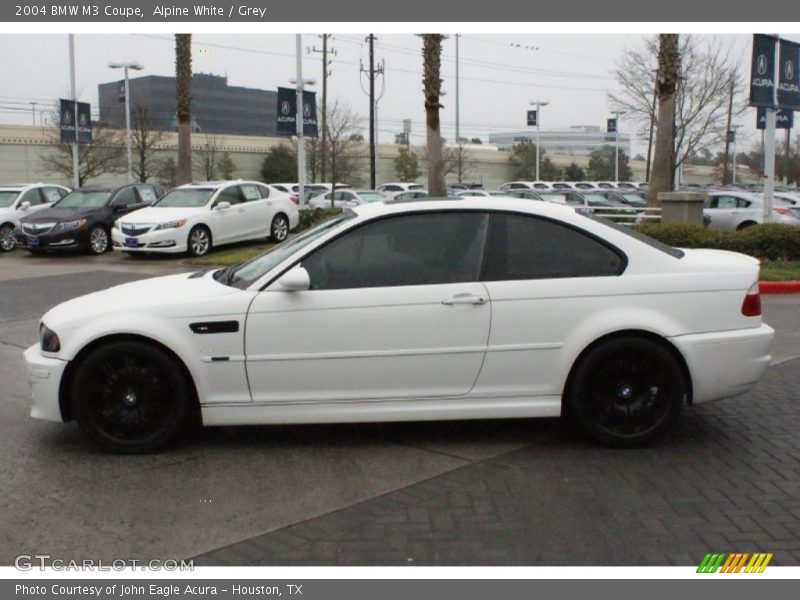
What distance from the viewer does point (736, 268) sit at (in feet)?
18.5

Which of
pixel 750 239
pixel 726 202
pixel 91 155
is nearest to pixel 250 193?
pixel 750 239

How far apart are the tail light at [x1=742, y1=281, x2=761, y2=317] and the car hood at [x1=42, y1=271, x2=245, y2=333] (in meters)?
3.11

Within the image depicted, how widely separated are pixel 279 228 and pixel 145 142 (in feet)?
110

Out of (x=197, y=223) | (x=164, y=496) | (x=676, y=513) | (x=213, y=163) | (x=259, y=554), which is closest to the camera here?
(x=259, y=554)

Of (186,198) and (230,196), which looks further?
(230,196)

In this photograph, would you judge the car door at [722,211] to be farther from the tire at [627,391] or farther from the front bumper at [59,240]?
the tire at [627,391]

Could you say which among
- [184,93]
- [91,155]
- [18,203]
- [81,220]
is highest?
[184,93]

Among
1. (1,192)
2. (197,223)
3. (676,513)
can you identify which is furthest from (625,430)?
(1,192)

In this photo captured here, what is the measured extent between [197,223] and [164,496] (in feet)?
47.9

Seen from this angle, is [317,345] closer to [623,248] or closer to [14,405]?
[623,248]

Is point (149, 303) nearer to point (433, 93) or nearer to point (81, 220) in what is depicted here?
point (81, 220)

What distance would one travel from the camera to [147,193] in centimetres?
2230

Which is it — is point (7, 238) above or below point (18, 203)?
below

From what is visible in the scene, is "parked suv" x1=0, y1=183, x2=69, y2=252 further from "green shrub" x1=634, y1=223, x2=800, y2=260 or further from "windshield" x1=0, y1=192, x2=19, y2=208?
"green shrub" x1=634, y1=223, x2=800, y2=260
